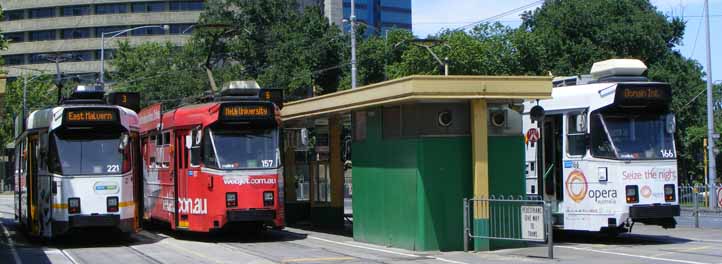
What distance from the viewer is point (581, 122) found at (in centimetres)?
1994

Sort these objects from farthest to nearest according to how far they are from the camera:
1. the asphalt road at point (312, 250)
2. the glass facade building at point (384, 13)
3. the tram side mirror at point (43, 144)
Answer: the glass facade building at point (384, 13) < the tram side mirror at point (43, 144) < the asphalt road at point (312, 250)

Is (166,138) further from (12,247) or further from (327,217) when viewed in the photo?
(327,217)

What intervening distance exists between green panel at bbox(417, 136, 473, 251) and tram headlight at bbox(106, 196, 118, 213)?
22.2 ft

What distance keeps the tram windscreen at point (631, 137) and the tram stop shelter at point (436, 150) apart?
5.38 ft

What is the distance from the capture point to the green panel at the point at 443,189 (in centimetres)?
1872

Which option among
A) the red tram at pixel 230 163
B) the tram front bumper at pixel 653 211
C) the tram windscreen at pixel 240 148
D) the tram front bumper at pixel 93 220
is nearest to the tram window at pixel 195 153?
the red tram at pixel 230 163

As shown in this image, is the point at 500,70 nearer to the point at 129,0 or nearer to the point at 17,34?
the point at 129,0

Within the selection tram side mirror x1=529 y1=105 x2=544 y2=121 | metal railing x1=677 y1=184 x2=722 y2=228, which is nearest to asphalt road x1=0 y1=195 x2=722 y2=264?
tram side mirror x1=529 y1=105 x2=544 y2=121

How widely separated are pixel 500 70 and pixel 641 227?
99.7 ft

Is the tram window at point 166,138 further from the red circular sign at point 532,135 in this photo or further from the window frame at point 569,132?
the window frame at point 569,132

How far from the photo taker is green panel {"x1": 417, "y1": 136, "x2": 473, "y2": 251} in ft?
61.4

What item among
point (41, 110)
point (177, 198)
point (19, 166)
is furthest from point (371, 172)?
point (19, 166)

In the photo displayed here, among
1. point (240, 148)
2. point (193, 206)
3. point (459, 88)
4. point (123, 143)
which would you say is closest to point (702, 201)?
point (459, 88)

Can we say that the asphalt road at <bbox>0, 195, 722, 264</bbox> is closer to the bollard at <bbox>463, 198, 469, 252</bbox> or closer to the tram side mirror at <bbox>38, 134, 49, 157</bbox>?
the bollard at <bbox>463, 198, 469, 252</bbox>
